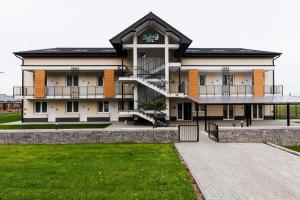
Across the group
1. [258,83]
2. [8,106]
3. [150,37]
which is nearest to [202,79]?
[258,83]

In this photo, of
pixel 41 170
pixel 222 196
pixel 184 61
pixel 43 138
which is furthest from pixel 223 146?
pixel 184 61

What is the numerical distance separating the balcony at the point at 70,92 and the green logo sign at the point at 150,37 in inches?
215

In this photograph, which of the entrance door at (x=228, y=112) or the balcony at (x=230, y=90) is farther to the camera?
the entrance door at (x=228, y=112)

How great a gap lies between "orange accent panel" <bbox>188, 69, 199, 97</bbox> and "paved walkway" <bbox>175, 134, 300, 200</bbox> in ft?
42.8

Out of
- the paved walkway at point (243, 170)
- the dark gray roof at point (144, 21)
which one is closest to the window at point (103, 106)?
the dark gray roof at point (144, 21)

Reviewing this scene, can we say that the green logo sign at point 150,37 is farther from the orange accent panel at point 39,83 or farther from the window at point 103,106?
the orange accent panel at point 39,83

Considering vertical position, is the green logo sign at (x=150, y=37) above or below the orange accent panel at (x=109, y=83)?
above

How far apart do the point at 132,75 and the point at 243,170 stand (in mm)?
17341

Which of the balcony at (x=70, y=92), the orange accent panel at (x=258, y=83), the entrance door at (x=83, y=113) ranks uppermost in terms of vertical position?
the orange accent panel at (x=258, y=83)

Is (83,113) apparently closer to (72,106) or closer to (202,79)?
(72,106)

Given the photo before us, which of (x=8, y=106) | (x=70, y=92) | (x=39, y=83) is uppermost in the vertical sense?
(x=39, y=83)

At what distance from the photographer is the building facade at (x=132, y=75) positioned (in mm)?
24500

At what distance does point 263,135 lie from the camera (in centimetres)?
1484

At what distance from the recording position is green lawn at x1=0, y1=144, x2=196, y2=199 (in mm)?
6621
